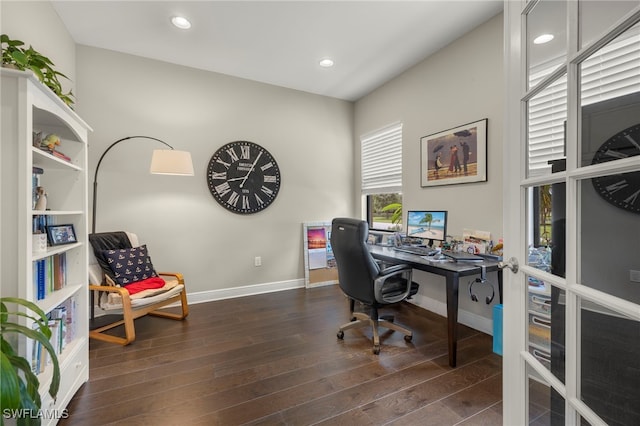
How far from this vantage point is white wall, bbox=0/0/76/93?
1.71 meters

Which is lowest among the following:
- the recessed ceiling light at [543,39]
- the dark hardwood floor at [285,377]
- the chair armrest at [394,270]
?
the dark hardwood floor at [285,377]

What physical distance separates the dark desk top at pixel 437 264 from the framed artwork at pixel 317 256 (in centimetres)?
147

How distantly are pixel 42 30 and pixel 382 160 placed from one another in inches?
137

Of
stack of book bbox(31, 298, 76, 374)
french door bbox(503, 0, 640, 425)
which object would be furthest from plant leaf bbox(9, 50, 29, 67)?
french door bbox(503, 0, 640, 425)

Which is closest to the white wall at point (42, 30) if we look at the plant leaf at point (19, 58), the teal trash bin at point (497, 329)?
the plant leaf at point (19, 58)

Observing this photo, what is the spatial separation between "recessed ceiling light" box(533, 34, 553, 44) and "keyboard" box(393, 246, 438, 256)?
1.85 meters

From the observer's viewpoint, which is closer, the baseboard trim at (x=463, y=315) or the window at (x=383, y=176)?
the baseboard trim at (x=463, y=315)

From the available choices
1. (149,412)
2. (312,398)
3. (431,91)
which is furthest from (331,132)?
(149,412)

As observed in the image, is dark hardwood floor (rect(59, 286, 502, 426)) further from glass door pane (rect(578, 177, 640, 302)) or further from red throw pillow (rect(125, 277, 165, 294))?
glass door pane (rect(578, 177, 640, 302))

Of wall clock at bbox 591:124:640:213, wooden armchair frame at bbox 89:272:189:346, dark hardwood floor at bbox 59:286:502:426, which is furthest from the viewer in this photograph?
wooden armchair frame at bbox 89:272:189:346

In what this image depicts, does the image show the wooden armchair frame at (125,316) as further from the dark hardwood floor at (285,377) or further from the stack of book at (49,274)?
the stack of book at (49,274)

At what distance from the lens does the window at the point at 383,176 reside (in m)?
3.57

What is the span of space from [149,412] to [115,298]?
4.01 feet

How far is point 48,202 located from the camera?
1757 millimetres
